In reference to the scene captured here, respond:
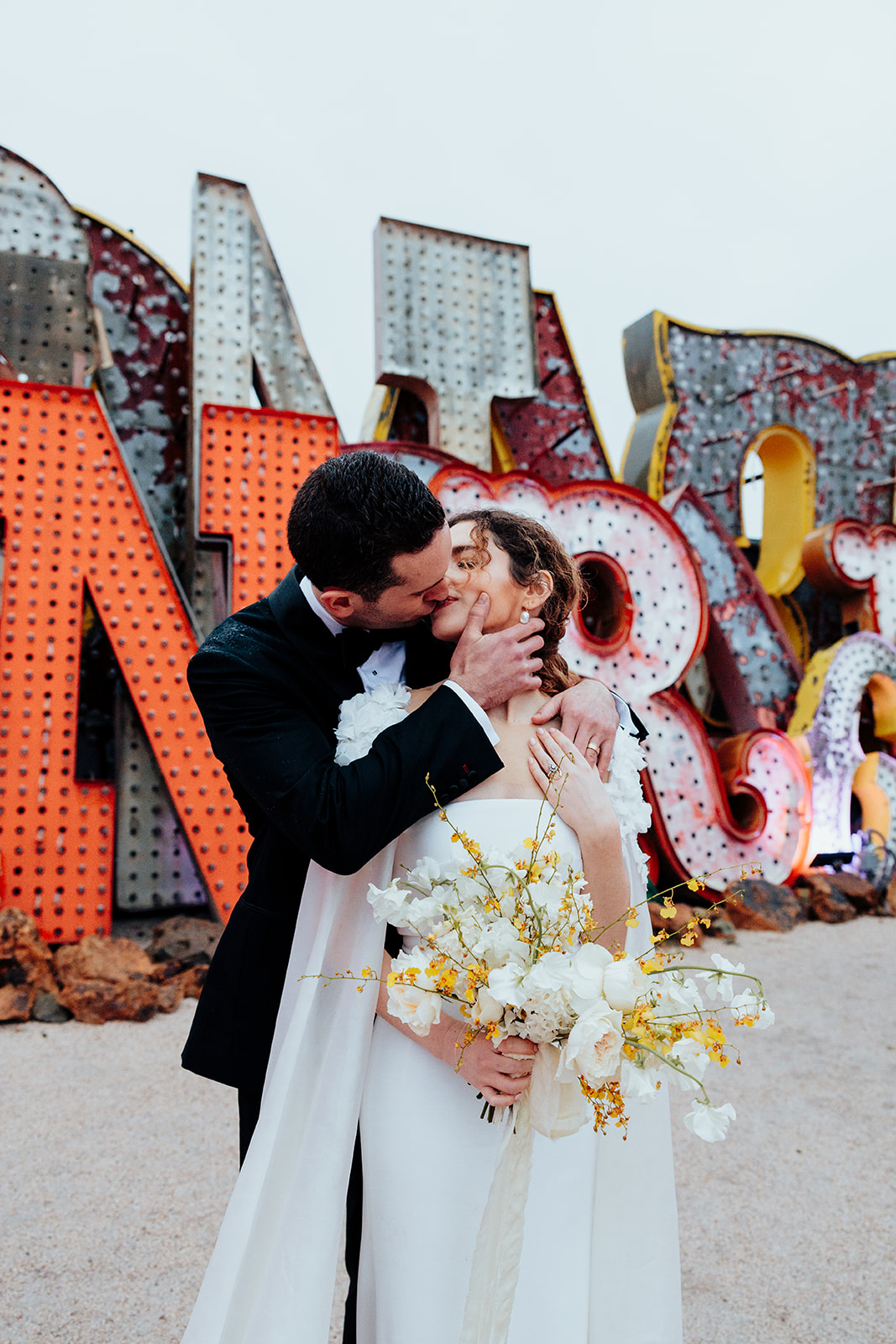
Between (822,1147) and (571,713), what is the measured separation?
2664 mm

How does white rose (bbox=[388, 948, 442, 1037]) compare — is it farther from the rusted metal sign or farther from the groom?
the rusted metal sign

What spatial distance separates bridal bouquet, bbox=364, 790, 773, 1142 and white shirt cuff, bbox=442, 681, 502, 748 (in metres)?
0.26

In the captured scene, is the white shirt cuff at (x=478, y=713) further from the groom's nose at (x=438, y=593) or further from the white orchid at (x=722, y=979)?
the white orchid at (x=722, y=979)

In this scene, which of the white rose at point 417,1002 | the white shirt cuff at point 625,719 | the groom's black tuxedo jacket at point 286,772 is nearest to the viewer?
the white rose at point 417,1002

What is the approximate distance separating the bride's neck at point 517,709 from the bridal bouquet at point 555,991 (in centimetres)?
44

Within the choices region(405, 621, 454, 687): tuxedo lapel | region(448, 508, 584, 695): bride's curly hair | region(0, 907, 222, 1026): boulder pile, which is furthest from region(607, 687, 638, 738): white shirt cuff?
region(0, 907, 222, 1026): boulder pile

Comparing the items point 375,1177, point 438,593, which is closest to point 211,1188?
point 375,1177

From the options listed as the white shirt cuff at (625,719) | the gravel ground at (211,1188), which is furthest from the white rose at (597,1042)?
the gravel ground at (211,1188)

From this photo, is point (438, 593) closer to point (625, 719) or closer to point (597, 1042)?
point (625, 719)

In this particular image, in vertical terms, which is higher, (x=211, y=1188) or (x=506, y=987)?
(x=506, y=987)

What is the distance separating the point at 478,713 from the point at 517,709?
237 mm

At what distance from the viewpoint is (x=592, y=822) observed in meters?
1.56

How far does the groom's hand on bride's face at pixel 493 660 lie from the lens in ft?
5.34

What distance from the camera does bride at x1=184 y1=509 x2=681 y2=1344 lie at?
1513 millimetres
